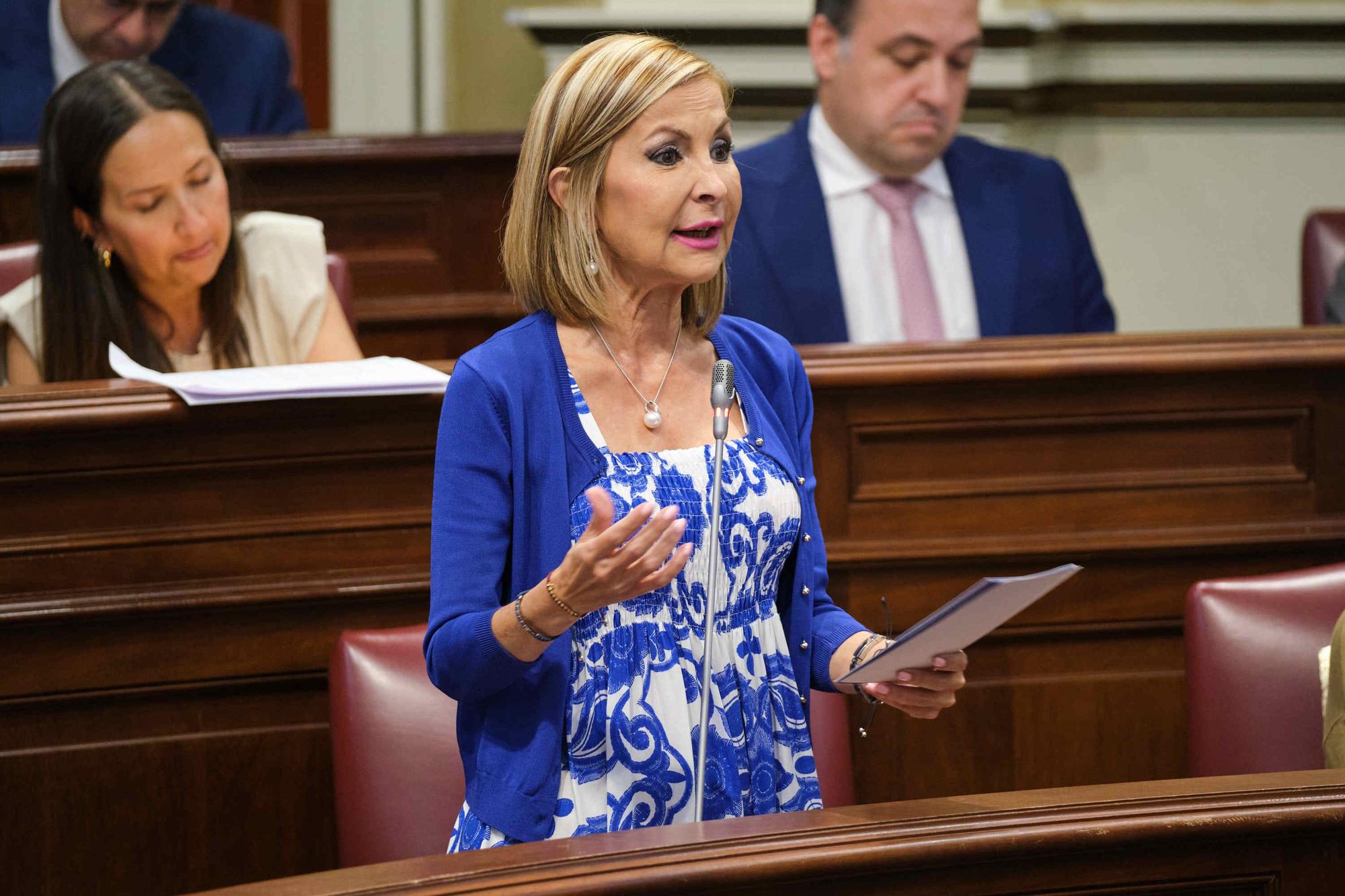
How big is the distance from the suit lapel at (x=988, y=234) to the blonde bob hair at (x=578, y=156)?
4.67 ft

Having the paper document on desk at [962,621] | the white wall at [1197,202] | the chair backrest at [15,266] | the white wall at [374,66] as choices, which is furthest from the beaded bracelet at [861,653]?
the white wall at [374,66]

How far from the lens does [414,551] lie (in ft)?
6.70

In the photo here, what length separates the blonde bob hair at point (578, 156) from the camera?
1.48m

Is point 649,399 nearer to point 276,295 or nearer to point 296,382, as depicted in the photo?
point 296,382

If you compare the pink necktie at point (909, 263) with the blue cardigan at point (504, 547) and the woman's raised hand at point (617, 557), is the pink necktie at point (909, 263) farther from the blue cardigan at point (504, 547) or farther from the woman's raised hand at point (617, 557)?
the woman's raised hand at point (617, 557)

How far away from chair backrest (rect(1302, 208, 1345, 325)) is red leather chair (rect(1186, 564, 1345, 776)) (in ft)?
4.88

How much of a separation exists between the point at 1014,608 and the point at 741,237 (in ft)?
5.35

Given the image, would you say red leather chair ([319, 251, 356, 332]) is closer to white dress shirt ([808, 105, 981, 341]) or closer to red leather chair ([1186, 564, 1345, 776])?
white dress shirt ([808, 105, 981, 341])

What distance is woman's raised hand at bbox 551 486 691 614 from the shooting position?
1252 millimetres

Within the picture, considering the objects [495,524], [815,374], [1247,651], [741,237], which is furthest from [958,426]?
[495,524]

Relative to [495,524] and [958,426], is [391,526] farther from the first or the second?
[958,426]

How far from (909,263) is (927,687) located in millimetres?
1625

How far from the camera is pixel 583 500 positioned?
1463mm

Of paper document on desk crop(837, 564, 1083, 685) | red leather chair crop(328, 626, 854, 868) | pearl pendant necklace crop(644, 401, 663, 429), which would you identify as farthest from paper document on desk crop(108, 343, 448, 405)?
paper document on desk crop(837, 564, 1083, 685)
